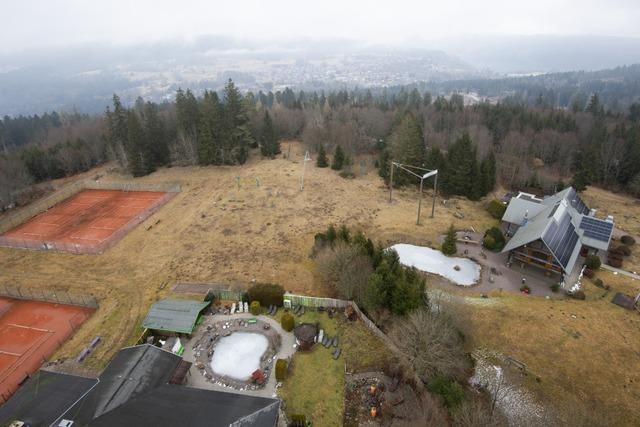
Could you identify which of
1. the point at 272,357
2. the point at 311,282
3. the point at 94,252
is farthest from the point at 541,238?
the point at 94,252

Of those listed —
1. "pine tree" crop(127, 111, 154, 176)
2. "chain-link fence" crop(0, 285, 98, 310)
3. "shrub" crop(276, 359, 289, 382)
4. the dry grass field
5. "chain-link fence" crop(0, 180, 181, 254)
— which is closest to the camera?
"shrub" crop(276, 359, 289, 382)

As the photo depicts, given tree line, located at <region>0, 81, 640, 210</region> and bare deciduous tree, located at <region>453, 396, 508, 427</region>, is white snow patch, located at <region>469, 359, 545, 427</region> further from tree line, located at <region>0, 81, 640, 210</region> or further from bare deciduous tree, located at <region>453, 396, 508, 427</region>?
tree line, located at <region>0, 81, 640, 210</region>

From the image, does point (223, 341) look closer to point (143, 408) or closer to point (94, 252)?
point (143, 408)

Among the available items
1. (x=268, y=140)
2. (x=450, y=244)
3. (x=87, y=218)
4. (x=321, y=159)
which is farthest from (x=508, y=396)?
(x=268, y=140)

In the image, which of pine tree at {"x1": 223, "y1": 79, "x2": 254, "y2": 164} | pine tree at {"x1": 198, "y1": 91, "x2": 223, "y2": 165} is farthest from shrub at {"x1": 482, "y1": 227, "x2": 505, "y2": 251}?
pine tree at {"x1": 198, "y1": 91, "x2": 223, "y2": 165}

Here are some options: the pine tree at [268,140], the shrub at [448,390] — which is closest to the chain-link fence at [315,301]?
the shrub at [448,390]
